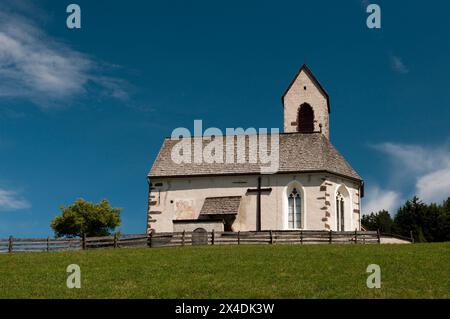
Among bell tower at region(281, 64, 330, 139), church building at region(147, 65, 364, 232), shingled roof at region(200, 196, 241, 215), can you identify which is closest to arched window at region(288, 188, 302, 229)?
church building at region(147, 65, 364, 232)

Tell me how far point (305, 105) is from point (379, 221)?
1513 inches

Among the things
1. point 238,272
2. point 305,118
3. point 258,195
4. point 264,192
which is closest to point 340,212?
point 264,192

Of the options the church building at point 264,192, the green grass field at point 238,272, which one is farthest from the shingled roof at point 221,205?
the green grass field at point 238,272

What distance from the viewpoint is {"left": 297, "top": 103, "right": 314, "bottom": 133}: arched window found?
51.4m

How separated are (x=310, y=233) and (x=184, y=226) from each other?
347 inches

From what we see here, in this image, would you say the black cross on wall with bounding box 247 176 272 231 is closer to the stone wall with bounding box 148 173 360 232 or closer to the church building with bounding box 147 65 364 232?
the church building with bounding box 147 65 364 232

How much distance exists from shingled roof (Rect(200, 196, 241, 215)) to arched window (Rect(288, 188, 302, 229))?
3.63 metres

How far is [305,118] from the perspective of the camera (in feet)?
170

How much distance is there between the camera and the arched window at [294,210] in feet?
144
